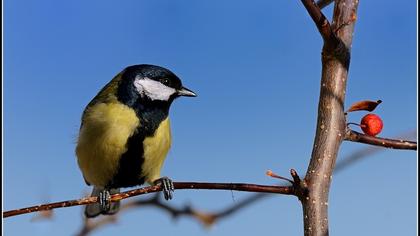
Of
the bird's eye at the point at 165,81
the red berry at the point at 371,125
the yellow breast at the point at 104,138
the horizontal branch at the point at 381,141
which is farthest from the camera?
the bird's eye at the point at 165,81

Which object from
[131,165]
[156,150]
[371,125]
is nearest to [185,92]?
[156,150]

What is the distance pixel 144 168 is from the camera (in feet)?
7.79

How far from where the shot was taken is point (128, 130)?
7.33 ft

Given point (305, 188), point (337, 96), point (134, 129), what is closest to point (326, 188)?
point (305, 188)

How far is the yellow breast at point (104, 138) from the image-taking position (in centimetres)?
223

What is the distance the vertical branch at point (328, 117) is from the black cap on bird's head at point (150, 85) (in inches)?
51.0

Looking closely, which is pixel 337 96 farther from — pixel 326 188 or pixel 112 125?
pixel 112 125

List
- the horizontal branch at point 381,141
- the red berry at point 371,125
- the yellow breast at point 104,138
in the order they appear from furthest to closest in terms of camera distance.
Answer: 1. the yellow breast at point 104,138
2. the red berry at point 371,125
3. the horizontal branch at point 381,141

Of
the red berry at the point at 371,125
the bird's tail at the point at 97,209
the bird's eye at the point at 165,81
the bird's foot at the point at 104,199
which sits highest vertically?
the bird's eye at the point at 165,81

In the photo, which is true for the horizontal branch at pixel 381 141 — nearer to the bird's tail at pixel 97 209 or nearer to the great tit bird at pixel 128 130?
the great tit bird at pixel 128 130

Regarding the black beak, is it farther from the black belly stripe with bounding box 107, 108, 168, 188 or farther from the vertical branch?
the vertical branch

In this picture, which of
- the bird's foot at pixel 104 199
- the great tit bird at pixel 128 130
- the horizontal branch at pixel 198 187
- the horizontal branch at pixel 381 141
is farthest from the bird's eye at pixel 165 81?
the horizontal branch at pixel 381 141

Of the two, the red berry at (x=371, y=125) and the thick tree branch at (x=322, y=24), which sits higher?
the thick tree branch at (x=322, y=24)

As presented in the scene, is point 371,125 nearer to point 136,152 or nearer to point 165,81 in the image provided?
point 136,152
